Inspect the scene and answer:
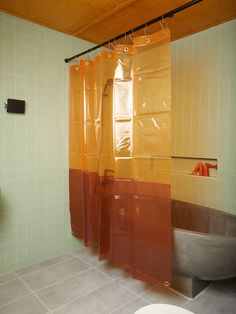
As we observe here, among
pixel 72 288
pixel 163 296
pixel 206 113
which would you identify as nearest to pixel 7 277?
pixel 72 288

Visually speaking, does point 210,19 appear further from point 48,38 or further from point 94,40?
point 48,38

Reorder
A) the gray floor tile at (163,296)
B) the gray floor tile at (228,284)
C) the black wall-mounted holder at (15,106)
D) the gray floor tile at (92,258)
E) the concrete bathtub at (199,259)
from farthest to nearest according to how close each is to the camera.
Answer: the gray floor tile at (92,258) → the black wall-mounted holder at (15,106) → the gray floor tile at (228,284) → the gray floor tile at (163,296) → the concrete bathtub at (199,259)

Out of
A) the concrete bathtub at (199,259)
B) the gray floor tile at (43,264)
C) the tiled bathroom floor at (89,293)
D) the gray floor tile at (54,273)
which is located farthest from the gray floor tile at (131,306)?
the gray floor tile at (43,264)

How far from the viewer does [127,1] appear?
5.91ft

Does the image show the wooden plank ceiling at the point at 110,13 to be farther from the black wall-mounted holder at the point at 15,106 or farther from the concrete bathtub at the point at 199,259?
the concrete bathtub at the point at 199,259

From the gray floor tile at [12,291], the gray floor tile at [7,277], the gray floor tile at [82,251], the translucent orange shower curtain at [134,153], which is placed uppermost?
the translucent orange shower curtain at [134,153]

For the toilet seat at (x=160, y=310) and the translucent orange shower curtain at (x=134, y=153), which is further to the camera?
the translucent orange shower curtain at (x=134, y=153)

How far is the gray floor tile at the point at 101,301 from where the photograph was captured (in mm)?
1681

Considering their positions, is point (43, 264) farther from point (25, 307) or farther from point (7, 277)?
point (25, 307)

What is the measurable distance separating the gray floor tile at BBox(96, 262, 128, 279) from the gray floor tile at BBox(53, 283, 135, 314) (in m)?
0.17

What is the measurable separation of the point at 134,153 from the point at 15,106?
115 centimetres

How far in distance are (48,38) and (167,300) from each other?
2.48 meters

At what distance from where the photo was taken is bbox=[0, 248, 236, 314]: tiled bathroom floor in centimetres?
170

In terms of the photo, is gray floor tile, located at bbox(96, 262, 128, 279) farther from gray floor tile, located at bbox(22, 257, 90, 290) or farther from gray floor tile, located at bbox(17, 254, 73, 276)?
gray floor tile, located at bbox(17, 254, 73, 276)
